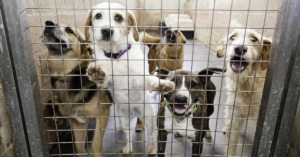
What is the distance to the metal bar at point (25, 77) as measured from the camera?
1137 millimetres

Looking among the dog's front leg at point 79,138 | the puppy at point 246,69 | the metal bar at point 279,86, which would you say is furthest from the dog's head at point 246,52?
the dog's front leg at point 79,138

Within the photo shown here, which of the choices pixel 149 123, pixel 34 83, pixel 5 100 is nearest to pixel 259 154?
pixel 149 123

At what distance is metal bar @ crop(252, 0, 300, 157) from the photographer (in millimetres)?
1163

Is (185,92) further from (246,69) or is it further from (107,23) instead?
(107,23)

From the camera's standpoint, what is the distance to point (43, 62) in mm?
1861

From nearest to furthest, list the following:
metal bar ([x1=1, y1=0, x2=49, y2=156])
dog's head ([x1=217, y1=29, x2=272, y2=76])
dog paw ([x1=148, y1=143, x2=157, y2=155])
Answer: metal bar ([x1=1, y1=0, x2=49, y2=156]) → dog's head ([x1=217, y1=29, x2=272, y2=76]) → dog paw ([x1=148, y1=143, x2=157, y2=155])

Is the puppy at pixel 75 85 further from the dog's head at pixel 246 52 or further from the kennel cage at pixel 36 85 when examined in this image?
A: the dog's head at pixel 246 52

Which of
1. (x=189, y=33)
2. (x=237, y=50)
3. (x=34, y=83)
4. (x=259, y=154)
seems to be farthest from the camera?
(x=189, y=33)

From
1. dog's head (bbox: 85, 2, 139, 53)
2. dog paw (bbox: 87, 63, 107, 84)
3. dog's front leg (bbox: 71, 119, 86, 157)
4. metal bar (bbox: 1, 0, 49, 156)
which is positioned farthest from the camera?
dog's front leg (bbox: 71, 119, 86, 157)

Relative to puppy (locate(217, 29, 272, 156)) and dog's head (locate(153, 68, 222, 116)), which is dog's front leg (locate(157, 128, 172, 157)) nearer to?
dog's head (locate(153, 68, 222, 116))

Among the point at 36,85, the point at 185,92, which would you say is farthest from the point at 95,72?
the point at 185,92

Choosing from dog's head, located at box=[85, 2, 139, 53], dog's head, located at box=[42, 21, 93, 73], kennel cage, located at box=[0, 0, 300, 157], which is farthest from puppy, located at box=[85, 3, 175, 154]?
kennel cage, located at box=[0, 0, 300, 157]

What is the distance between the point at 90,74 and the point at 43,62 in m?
0.68

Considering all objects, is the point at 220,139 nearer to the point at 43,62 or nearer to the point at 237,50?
the point at 237,50
